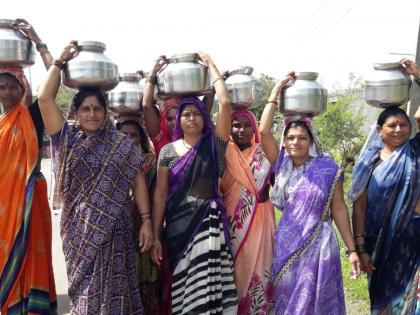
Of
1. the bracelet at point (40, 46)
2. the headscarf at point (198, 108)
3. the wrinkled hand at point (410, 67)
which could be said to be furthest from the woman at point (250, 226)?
the bracelet at point (40, 46)

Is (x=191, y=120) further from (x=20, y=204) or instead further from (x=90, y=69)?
(x=20, y=204)

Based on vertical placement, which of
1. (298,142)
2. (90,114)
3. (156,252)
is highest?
(90,114)

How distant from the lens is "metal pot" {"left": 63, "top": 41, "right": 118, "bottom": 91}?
112 inches

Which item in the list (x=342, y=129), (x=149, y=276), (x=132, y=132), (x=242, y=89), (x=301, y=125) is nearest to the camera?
(x=301, y=125)

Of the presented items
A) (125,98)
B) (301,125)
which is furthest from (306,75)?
(125,98)

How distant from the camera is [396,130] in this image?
3.00 meters

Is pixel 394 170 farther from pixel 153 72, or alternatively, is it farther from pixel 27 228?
pixel 27 228

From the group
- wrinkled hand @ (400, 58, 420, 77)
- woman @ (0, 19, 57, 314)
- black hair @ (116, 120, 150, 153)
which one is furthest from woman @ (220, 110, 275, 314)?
woman @ (0, 19, 57, 314)

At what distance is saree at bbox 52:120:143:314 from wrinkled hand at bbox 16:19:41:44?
74 cm

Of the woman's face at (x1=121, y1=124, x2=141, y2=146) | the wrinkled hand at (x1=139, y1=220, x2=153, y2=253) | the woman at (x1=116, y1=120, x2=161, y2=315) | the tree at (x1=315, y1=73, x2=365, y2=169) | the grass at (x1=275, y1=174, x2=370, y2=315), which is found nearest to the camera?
the wrinkled hand at (x1=139, y1=220, x2=153, y2=253)

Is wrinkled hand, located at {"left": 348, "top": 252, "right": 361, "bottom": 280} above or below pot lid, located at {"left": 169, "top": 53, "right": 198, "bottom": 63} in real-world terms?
below

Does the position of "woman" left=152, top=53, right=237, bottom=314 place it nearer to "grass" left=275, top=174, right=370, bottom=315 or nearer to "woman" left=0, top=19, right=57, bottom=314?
"woman" left=0, top=19, right=57, bottom=314

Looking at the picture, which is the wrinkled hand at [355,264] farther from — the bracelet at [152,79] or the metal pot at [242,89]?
the bracelet at [152,79]

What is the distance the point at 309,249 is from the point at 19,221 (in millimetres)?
1998
